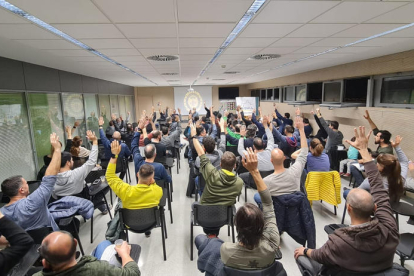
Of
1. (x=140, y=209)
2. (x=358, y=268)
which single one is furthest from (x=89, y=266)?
(x=358, y=268)

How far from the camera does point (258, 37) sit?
10.3ft

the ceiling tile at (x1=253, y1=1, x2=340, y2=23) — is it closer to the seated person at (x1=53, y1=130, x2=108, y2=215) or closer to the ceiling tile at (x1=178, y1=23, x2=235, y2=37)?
the ceiling tile at (x1=178, y1=23, x2=235, y2=37)

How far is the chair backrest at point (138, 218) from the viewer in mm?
2404

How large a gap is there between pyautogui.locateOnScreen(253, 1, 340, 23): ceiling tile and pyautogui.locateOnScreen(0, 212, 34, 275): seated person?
2.62 m

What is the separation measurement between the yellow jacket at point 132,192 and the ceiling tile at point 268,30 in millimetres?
2223

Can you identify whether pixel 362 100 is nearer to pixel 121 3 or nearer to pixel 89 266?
pixel 121 3

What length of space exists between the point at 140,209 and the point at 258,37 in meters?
2.73

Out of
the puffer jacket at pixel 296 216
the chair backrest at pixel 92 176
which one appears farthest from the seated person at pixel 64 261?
the chair backrest at pixel 92 176

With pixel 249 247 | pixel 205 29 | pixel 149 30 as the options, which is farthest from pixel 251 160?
pixel 149 30

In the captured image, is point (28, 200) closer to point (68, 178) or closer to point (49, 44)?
point (68, 178)

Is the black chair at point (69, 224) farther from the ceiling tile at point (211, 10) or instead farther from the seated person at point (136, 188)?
the ceiling tile at point (211, 10)

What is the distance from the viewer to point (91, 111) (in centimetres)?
817

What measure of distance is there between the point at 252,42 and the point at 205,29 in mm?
1035

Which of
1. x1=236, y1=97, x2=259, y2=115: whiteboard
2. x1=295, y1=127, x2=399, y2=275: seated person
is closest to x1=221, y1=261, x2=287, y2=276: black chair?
x1=295, y1=127, x2=399, y2=275: seated person
